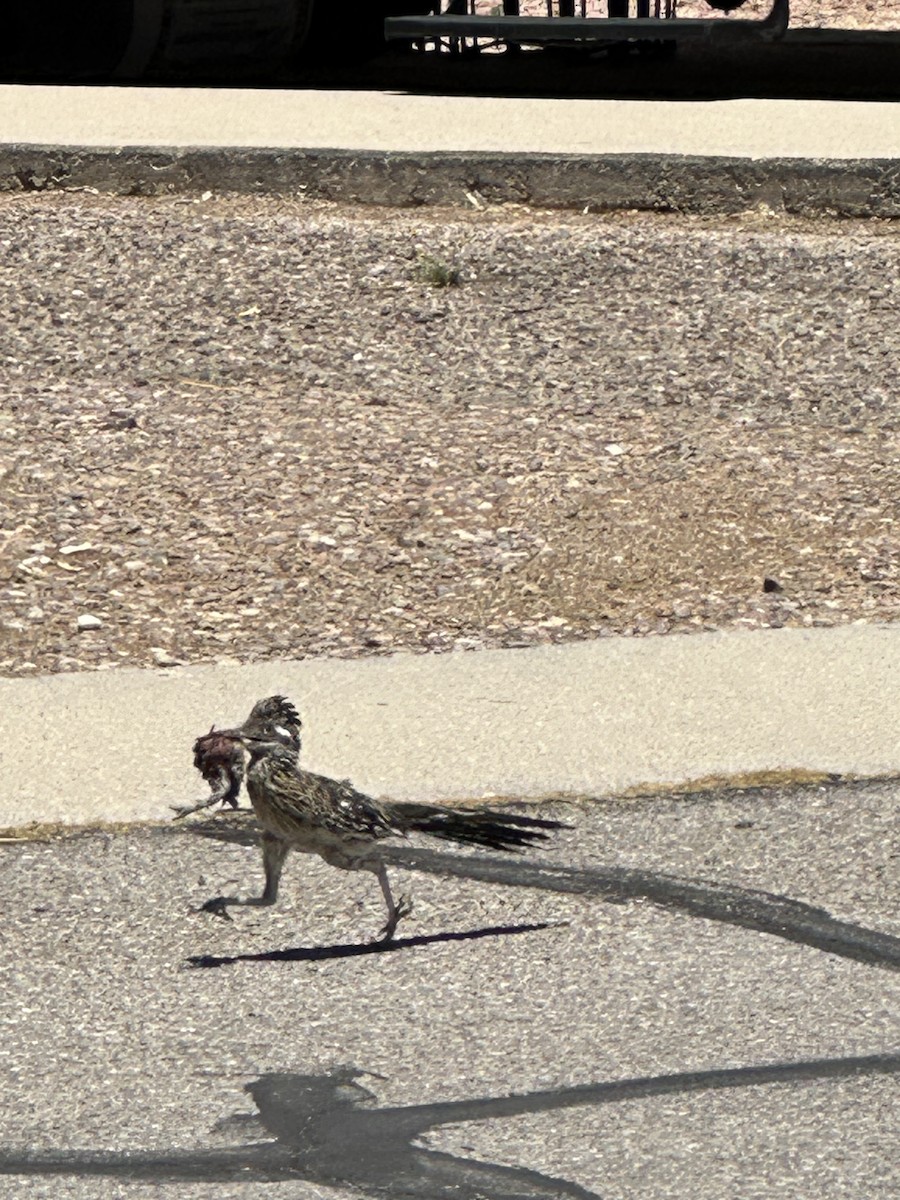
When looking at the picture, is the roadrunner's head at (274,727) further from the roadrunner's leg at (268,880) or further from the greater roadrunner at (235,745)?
the roadrunner's leg at (268,880)

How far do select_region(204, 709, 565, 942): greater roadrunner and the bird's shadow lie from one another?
4cm

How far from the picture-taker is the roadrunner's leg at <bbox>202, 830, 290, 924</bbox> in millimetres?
4312

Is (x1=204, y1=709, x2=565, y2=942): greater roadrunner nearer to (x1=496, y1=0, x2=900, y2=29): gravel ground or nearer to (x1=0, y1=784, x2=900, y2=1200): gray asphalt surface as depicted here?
(x1=0, y1=784, x2=900, y2=1200): gray asphalt surface

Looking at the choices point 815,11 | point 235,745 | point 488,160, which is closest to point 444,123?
point 488,160

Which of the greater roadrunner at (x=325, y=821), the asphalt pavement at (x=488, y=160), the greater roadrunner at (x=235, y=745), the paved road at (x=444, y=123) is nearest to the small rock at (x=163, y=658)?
the greater roadrunner at (x=235, y=745)

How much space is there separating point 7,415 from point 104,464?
2.11ft

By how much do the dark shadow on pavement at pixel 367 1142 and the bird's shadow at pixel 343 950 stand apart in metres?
0.51

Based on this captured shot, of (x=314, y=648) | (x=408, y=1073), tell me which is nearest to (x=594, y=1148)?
(x=408, y=1073)

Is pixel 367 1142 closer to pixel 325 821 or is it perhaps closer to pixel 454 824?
pixel 325 821

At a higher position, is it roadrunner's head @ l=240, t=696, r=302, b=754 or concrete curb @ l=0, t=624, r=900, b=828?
roadrunner's head @ l=240, t=696, r=302, b=754

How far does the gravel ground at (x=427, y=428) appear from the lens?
668 cm

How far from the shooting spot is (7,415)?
799cm

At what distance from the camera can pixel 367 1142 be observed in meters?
3.61

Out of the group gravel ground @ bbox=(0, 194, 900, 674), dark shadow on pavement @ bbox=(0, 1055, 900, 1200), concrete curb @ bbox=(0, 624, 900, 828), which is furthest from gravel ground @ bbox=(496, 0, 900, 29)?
dark shadow on pavement @ bbox=(0, 1055, 900, 1200)
